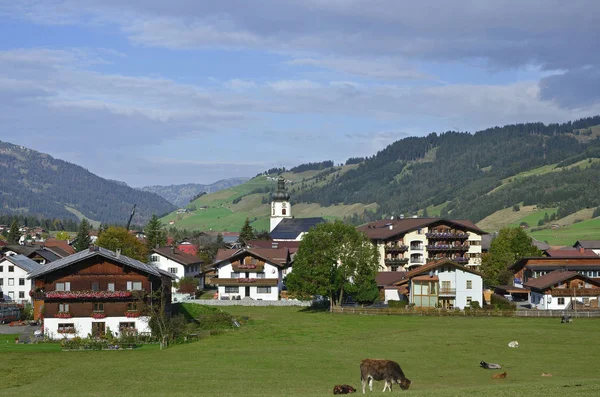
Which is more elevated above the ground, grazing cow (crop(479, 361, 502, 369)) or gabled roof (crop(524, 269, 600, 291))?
gabled roof (crop(524, 269, 600, 291))

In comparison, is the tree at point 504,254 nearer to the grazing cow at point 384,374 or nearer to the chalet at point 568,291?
the chalet at point 568,291

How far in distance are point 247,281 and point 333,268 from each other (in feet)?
65.0

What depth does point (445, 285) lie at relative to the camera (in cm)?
9162

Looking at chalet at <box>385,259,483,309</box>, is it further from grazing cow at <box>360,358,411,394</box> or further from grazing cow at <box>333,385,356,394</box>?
grazing cow at <box>333,385,356,394</box>

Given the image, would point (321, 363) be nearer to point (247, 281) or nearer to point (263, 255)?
point (247, 281)

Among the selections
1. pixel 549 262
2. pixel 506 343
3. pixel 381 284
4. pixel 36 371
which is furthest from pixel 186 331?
pixel 549 262

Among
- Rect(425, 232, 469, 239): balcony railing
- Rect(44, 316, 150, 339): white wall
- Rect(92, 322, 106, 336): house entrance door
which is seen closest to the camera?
Rect(44, 316, 150, 339): white wall

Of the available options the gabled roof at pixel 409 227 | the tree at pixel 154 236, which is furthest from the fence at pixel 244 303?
the tree at pixel 154 236

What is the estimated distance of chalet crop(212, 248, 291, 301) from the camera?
A: 10675 cm

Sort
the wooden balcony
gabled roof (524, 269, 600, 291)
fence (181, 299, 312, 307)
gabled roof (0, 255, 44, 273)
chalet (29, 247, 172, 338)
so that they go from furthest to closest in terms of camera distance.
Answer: gabled roof (0, 255, 44, 273) < the wooden balcony < fence (181, 299, 312, 307) < gabled roof (524, 269, 600, 291) < chalet (29, 247, 172, 338)

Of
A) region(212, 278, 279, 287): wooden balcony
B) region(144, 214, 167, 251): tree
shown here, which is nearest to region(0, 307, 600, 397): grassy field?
region(212, 278, 279, 287): wooden balcony

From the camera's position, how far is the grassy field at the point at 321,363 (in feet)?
129

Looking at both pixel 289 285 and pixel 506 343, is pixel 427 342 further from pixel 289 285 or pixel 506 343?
pixel 289 285

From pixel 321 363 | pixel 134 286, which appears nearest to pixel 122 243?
pixel 134 286
